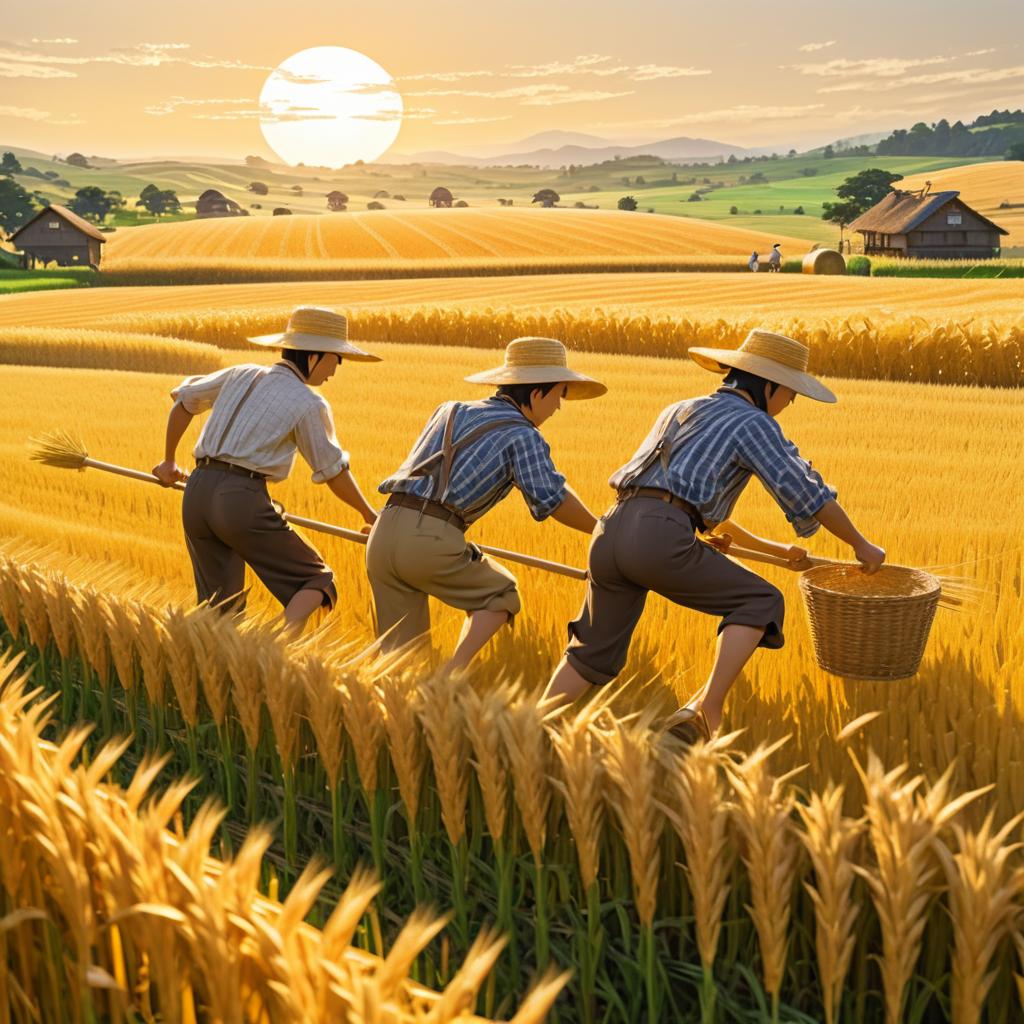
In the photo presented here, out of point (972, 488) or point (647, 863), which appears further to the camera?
point (972, 488)

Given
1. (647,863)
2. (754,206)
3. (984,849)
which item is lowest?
(647,863)

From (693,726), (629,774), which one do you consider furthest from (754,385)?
(629,774)

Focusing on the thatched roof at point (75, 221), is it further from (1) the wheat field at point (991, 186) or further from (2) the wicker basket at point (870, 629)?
(2) the wicker basket at point (870, 629)

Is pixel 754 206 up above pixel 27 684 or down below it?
above

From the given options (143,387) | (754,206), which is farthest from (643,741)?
(754,206)

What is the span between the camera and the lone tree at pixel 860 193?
84438 mm

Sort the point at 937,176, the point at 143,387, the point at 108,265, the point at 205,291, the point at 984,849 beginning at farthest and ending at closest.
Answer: the point at 937,176 → the point at 108,265 → the point at 205,291 → the point at 143,387 → the point at 984,849

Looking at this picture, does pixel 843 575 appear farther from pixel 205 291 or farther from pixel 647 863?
pixel 205 291

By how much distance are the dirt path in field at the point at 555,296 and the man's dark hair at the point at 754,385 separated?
1771cm

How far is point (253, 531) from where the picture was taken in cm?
499

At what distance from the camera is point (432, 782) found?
11.3 ft

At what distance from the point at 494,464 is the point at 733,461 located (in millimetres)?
823

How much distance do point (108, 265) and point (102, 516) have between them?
156 feet

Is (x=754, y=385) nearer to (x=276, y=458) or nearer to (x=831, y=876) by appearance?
(x=276, y=458)
